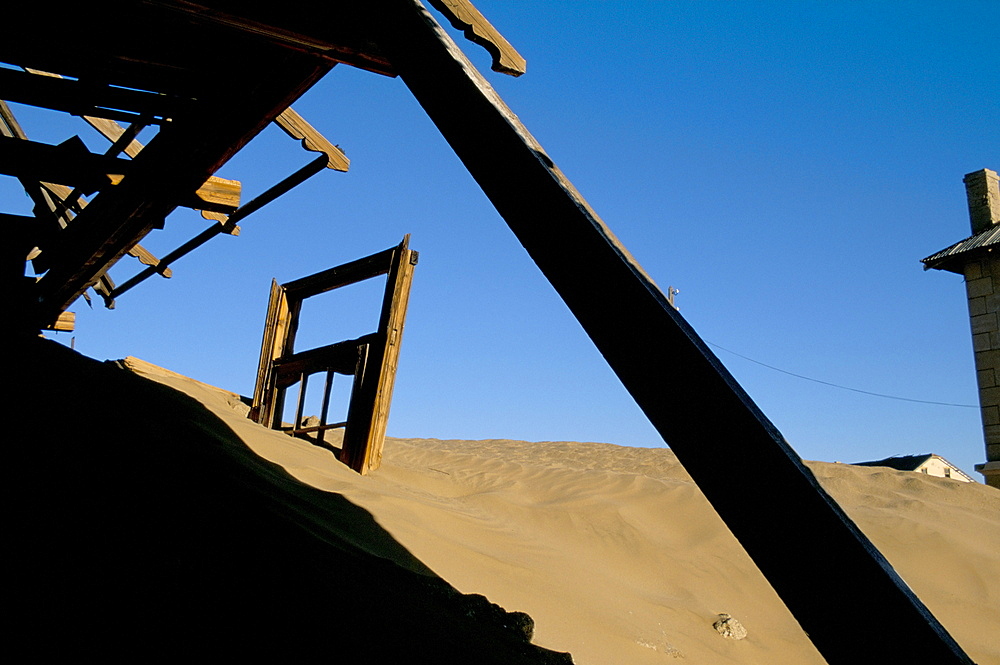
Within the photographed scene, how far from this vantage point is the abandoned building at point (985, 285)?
1137cm

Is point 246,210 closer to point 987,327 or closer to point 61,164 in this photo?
point 61,164

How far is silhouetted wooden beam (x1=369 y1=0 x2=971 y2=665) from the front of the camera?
709 mm

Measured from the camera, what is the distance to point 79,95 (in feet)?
11.7

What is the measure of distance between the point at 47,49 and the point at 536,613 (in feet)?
11.0

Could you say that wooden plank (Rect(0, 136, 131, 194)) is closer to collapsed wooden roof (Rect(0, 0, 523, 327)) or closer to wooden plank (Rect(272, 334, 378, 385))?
collapsed wooden roof (Rect(0, 0, 523, 327))

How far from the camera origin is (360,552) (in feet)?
8.98

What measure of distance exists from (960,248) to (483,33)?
520 inches

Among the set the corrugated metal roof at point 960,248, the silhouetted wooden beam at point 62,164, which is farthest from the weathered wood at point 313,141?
the corrugated metal roof at point 960,248

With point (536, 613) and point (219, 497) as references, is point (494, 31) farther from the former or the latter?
point (536, 613)

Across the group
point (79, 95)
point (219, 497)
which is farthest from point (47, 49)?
point (219, 497)

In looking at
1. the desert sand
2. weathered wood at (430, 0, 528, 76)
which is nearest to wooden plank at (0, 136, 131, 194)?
the desert sand

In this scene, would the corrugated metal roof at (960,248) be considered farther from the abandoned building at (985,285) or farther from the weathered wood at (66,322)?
the weathered wood at (66,322)

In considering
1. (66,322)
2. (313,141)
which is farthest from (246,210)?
(66,322)

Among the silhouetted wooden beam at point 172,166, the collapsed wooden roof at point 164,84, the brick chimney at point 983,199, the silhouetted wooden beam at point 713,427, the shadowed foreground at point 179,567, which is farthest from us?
the brick chimney at point 983,199
